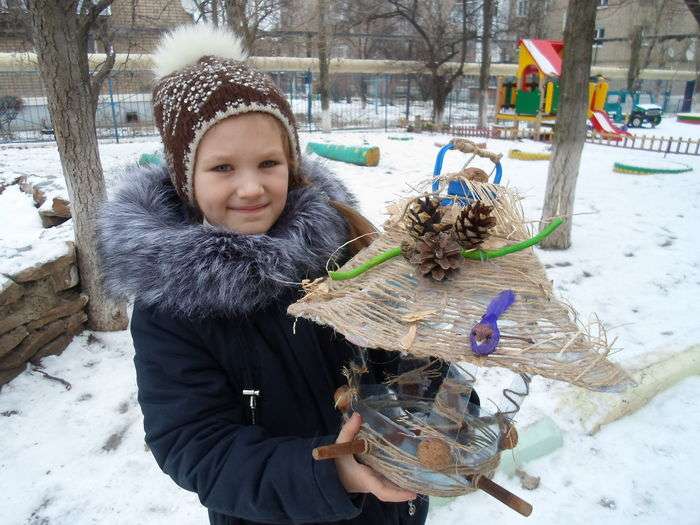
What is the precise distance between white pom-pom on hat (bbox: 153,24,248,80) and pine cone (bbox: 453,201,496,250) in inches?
34.1

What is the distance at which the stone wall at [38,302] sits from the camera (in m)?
3.07

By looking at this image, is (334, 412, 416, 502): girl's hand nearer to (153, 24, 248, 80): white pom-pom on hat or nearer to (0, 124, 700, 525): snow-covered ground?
(153, 24, 248, 80): white pom-pom on hat

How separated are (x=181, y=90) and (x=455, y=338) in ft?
2.91

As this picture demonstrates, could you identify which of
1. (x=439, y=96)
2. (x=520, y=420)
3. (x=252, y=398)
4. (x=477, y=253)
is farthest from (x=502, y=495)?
(x=439, y=96)

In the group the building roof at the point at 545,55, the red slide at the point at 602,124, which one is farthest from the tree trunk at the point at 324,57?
the red slide at the point at 602,124

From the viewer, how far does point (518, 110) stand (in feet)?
47.0

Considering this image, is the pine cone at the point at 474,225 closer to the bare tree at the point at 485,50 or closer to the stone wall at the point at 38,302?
the stone wall at the point at 38,302

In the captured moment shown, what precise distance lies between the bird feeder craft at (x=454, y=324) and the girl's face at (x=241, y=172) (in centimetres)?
35

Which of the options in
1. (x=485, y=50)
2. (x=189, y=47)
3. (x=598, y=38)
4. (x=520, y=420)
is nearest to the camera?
(x=189, y=47)

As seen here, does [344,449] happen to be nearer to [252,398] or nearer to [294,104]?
[252,398]

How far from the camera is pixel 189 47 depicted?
4.24 ft

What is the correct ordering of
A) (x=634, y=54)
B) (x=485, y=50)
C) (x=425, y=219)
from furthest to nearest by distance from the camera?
(x=634, y=54) < (x=485, y=50) < (x=425, y=219)

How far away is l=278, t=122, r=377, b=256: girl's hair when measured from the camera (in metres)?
1.29

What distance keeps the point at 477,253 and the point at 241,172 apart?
1.91 feet
